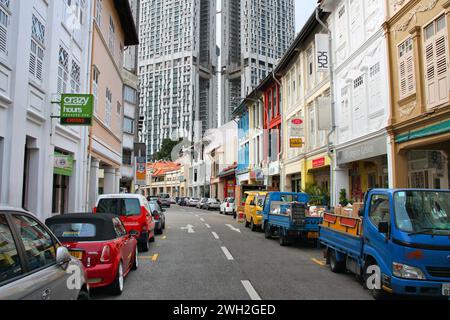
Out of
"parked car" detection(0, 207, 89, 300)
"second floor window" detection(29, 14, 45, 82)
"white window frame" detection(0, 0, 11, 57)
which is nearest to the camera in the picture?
"parked car" detection(0, 207, 89, 300)

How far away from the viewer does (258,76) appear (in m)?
65.7

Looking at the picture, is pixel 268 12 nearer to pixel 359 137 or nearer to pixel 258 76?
pixel 258 76

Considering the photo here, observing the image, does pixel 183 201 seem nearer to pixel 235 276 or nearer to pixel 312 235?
pixel 312 235

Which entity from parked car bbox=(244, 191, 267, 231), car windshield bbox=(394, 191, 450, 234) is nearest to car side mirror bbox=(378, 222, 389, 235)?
car windshield bbox=(394, 191, 450, 234)

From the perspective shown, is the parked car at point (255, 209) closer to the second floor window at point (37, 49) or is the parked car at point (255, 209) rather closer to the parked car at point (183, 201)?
the second floor window at point (37, 49)

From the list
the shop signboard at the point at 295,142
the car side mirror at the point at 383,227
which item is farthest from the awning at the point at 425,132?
the shop signboard at the point at 295,142

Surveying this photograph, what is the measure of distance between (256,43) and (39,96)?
63854mm

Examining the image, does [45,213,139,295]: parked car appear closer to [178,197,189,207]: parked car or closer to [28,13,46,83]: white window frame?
[28,13,46,83]: white window frame

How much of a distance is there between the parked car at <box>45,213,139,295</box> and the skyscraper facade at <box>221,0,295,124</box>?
57174mm

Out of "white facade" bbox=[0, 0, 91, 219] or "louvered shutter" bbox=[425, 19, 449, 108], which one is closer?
"white facade" bbox=[0, 0, 91, 219]

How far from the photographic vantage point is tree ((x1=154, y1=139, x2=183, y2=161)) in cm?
10019
